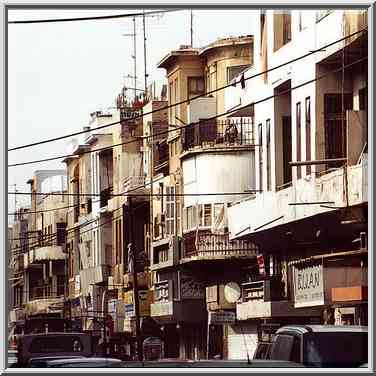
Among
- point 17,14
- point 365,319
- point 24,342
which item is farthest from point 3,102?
point 365,319

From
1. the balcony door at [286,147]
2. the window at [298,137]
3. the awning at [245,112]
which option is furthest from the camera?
the balcony door at [286,147]

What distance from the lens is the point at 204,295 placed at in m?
13.5

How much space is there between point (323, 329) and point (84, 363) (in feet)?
5.26

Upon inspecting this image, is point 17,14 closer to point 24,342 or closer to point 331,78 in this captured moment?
point 24,342

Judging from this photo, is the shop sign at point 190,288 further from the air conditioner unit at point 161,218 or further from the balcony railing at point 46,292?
the balcony railing at point 46,292

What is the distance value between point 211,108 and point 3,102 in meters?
1.86

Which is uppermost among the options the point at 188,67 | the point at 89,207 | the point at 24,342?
the point at 188,67

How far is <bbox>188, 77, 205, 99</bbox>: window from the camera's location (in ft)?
43.9

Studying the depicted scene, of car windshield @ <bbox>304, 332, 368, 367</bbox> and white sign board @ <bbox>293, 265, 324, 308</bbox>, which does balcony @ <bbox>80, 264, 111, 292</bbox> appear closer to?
white sign board @ <bbox>293, 265, 324, 308</bbox>

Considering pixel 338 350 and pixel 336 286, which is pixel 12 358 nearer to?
pixel 338 350

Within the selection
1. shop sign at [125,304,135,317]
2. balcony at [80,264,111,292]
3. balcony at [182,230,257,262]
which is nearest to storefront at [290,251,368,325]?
balcony at [182,230,257,262]

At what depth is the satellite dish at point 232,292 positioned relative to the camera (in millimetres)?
13487

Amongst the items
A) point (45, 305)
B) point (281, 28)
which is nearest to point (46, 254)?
point (45, 305)

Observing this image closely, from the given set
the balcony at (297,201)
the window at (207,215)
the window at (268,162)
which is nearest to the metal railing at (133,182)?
the window at (207,215)
